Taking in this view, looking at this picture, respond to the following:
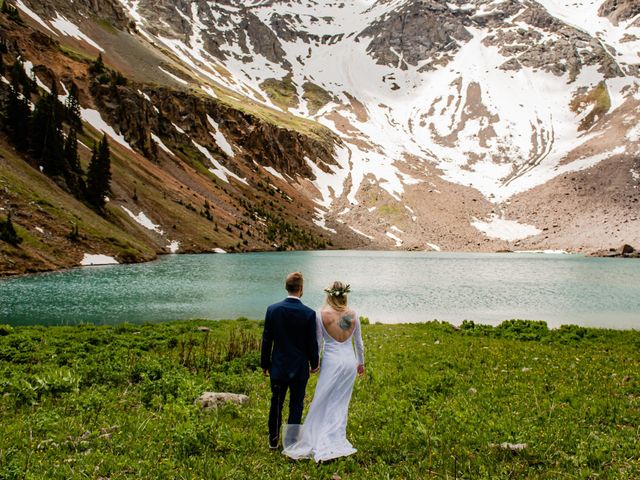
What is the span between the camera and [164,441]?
28.8 feet

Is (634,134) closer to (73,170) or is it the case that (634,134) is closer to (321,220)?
(321,220)

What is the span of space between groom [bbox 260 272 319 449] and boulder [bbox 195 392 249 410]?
277 cm

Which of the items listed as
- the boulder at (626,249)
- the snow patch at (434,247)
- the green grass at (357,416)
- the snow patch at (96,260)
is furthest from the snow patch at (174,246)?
the boulder at (626,249)

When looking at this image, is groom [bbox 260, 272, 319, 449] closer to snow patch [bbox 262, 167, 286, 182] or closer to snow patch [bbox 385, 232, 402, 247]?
snow patch [bbox 385, 232, 402, 247]

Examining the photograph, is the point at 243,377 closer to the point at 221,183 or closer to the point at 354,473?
the point at 354,473

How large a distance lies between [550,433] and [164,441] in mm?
7443

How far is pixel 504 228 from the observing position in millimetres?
166875

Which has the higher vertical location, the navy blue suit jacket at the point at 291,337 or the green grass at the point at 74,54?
the green grass at the point at 74,54

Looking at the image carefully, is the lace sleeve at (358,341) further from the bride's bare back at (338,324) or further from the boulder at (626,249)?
the boulder at (626,249)

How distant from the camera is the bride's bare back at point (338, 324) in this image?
8.90 metres

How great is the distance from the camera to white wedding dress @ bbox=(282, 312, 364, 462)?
856 cm

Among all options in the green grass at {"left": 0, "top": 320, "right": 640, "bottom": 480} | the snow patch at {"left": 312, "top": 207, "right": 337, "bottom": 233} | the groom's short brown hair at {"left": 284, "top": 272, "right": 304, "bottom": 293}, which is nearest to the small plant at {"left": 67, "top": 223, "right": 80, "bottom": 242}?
the green grass at {"left": 0, "top": 320, "right": 640, "bottom": 480}

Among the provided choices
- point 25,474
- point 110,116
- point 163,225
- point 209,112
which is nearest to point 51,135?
point 163,225

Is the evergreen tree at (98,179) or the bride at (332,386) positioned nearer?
the bride at (332,386)
